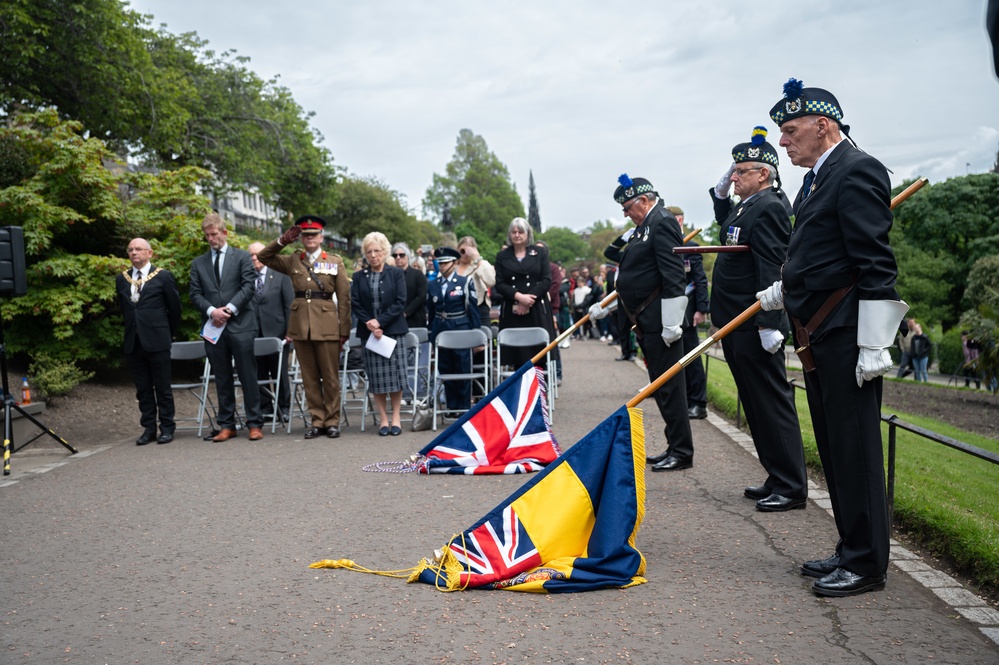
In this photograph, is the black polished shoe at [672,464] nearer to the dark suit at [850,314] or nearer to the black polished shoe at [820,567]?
the black polished shoe at [820,567]

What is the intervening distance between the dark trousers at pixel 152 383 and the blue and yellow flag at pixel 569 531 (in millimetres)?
6357

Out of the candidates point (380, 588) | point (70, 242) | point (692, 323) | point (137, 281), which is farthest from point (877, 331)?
point (70, 242)

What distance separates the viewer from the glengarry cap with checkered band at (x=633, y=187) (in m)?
7.23

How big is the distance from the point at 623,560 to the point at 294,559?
1.94m

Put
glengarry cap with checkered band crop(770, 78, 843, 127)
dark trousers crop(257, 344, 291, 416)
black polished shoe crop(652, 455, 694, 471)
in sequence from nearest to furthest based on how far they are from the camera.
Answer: glengarry cap with checkered band crop(770, 78, 843, 127)
black polished shoe crop(652, 455, 694, 471)
dark trousers crop(257, 344, 291, 416)

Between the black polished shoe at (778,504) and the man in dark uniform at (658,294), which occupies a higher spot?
the man in dark uniform at (658,294)

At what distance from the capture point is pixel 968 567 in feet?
15.1

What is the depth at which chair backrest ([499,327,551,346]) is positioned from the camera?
10.4m

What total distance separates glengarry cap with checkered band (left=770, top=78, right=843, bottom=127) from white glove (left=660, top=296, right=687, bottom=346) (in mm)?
2505

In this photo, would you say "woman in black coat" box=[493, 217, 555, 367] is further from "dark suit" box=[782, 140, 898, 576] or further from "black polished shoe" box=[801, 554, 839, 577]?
"dark suit" box=[782, 140, 898, 576]

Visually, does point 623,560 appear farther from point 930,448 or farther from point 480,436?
point 930,448

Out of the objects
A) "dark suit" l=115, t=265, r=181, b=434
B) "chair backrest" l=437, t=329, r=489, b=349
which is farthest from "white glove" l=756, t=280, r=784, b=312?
"dark suit" l=115, t=265, r=181, b=434

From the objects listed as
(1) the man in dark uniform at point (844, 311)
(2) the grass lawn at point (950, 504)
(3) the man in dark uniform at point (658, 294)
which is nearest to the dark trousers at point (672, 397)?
(3) the man in dark uniform at point (658, 294)

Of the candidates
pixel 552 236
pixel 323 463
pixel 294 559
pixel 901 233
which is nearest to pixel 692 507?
pixel 294 559
